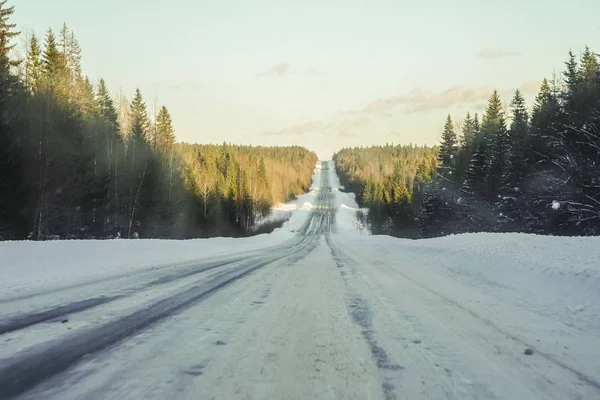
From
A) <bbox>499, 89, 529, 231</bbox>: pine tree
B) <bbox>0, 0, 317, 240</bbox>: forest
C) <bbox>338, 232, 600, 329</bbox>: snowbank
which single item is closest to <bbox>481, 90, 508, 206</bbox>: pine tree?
<bbox>499, 89, 529, 231</bbox>: pine tree

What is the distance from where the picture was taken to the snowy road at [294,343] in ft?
9.09

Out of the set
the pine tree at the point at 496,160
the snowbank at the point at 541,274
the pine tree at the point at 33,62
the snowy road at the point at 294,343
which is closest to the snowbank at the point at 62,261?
the snowy road at the point at 294,343

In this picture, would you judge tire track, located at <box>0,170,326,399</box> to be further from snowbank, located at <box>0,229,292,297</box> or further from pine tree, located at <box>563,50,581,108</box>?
pine tree, located at <box>563,50,581,108</box>

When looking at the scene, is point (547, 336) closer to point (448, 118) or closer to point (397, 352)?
point (397, 352)

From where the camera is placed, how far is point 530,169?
32594mm

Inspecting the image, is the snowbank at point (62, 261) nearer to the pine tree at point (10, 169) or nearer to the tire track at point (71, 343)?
the tire track at point (71, 343)

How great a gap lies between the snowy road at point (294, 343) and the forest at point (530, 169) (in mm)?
23002

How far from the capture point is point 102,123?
117 ft

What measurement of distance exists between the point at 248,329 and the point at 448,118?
60.8 meters

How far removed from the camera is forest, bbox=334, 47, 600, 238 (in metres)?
25.6

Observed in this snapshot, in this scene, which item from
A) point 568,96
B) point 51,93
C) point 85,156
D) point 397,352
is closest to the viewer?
point 397,352

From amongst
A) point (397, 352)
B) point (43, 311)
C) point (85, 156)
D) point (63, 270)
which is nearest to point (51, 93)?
point (85, 156)

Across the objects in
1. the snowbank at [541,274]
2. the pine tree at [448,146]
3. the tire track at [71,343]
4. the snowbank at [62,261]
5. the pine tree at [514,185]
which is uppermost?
the pine tree at [448,146]

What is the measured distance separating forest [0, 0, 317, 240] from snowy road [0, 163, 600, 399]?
62.1ft
